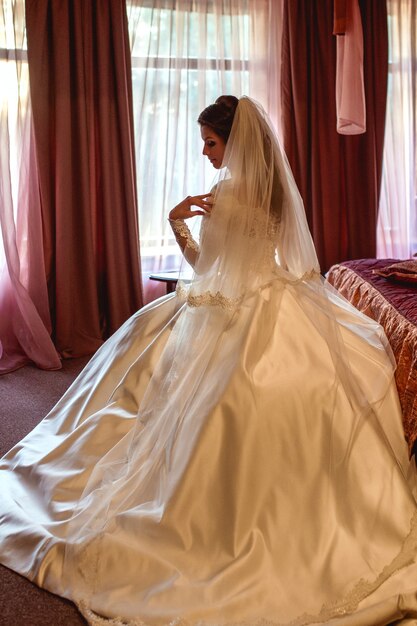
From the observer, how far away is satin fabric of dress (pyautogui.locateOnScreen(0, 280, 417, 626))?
176 centimetres

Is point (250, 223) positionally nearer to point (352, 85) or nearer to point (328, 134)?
point (352, 85)

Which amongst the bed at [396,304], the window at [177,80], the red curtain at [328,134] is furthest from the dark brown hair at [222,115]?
the red curtain at [328,134]

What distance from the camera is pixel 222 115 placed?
263 centimetres

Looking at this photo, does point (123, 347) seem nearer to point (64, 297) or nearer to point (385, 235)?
point (64, 297)

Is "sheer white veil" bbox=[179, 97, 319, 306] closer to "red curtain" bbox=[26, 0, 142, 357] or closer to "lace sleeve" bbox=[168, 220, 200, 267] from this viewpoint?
"lace sleeve" bbox=[168, 220, 200, 267]

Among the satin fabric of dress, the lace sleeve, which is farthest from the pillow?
the lace sleeve

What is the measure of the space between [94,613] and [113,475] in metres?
0.47

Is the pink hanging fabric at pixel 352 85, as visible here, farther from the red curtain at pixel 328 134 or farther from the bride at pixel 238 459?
the bride at pixel 238 459

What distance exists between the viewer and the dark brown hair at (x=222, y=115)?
104 inches

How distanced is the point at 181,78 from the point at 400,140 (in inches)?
67.6

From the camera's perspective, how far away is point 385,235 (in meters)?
5.11

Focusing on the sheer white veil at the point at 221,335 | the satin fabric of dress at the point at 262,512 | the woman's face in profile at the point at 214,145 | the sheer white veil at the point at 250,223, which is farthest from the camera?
the woman's face in profile at the point at 214,145

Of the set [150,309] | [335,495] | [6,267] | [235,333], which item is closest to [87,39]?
[6,267]

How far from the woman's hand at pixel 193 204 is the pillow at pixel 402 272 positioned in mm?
918
